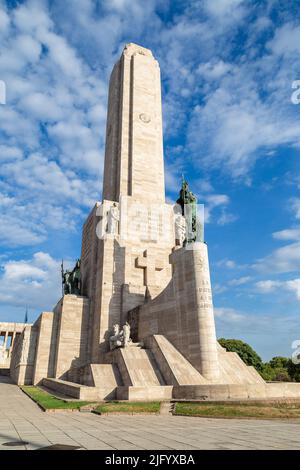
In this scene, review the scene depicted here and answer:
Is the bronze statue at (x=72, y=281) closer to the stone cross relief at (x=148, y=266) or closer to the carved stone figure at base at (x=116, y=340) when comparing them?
the stone cross relief at (x=148, y=266)

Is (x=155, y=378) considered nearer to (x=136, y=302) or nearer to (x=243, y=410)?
(x=243, y=410)

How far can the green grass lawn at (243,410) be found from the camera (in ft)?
41.1

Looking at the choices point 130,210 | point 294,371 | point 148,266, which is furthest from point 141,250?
point 294,371

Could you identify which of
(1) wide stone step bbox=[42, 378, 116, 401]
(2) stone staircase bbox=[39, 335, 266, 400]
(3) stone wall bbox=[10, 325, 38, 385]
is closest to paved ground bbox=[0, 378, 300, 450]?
(2) stone staircase bbox=[39, 335, 266, 400]

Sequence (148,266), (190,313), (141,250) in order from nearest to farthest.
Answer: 1. (190,313)
2. (148,266)
3. (141,250)

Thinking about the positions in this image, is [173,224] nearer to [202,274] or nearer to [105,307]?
[105,307]

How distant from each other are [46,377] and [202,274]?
18597mm

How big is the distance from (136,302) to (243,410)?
19218mm

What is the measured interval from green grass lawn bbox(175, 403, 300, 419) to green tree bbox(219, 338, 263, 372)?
3790 cm

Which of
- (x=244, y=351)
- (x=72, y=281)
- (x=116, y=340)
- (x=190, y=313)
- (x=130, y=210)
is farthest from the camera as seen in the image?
(x=244, y=351)

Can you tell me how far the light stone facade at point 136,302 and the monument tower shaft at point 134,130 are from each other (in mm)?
140

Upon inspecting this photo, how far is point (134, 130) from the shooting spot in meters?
41.8

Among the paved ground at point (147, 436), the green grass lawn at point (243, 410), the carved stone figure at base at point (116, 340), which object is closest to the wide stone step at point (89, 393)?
the carved stone figure at base at point (116, 340)

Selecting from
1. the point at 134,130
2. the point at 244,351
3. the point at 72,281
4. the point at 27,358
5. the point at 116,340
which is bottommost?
the point at 27,358
